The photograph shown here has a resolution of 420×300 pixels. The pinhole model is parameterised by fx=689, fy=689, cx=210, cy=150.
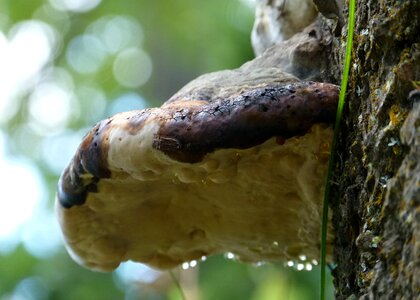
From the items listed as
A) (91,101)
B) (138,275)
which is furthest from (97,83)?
(138,275)

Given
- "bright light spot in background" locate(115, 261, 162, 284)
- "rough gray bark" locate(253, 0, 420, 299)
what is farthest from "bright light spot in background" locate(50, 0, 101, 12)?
"rough gray bark" locate(253, 0, 420, 299)

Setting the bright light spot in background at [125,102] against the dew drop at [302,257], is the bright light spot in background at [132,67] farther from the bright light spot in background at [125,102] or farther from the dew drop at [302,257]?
the dew drop at [302,257]

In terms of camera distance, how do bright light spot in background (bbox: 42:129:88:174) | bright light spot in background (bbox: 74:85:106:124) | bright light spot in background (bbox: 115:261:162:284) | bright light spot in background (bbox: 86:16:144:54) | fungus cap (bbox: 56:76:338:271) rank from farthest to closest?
1. bright light spot in background (bbox: 74:85:106:124)
2. bright light spot in background (bbox: 86:16:144:54)
3. bright light spot in background (bbox: 42:129:88:174)
4. bright light spot in background (bbox: 115:261:162:284)
5. fungus cap (bbox: 56:76:338:271)

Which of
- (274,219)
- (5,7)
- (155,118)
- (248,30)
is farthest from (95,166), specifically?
(5,7)

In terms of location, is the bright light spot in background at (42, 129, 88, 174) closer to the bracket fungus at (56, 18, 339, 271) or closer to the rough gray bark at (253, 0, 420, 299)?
the bracket fungus at (56, 18, 339, 271)

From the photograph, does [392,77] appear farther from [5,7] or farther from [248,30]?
[5,7]

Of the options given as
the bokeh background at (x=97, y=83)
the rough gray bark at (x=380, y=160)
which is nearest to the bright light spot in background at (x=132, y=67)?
the bokeh background at (x=97, y=83)
